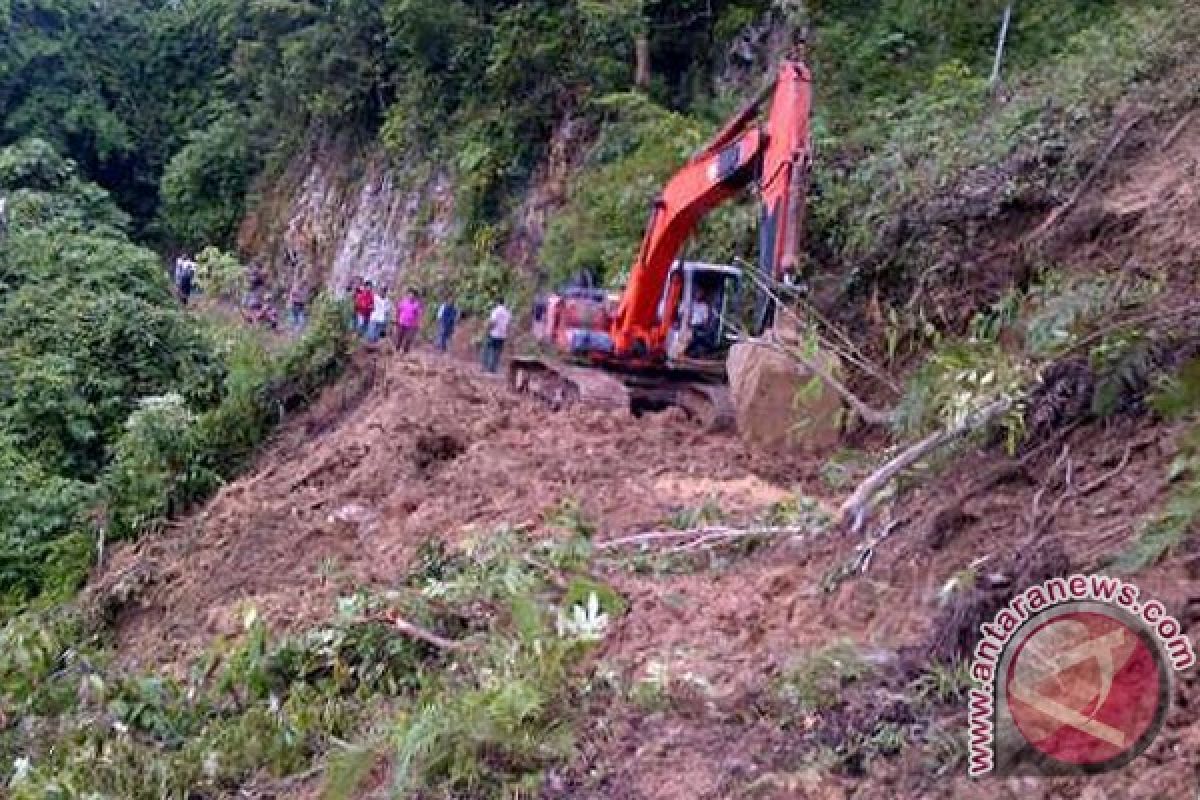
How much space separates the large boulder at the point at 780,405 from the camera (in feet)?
30.0

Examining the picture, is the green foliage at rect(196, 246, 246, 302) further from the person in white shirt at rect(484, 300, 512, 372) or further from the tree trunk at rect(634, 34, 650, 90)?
the person in white shirt at rect(484, 300, 512, 372)

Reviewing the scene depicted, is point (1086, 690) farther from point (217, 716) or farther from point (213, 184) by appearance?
point (213, 184)

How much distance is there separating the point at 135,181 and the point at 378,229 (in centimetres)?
1294

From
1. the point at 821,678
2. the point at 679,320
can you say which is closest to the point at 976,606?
the point at 821,678

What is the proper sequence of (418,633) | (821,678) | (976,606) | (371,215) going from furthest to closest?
(371,215)
(418,633)
(821,678)
(976,606)

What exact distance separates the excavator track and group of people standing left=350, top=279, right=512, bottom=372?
493cm

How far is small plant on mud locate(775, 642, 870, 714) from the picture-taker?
425 cm

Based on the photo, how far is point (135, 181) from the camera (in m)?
39.1

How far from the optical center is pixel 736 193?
11.1 m

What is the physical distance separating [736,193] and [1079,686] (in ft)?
26.5

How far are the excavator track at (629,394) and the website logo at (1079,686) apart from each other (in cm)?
657

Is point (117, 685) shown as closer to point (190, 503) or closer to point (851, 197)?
point (190, 503)

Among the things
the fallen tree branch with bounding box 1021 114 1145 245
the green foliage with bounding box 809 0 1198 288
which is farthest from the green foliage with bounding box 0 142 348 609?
the fallen tree branch with bounding box 1021 114 1145 245

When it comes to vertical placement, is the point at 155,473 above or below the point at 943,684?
below
